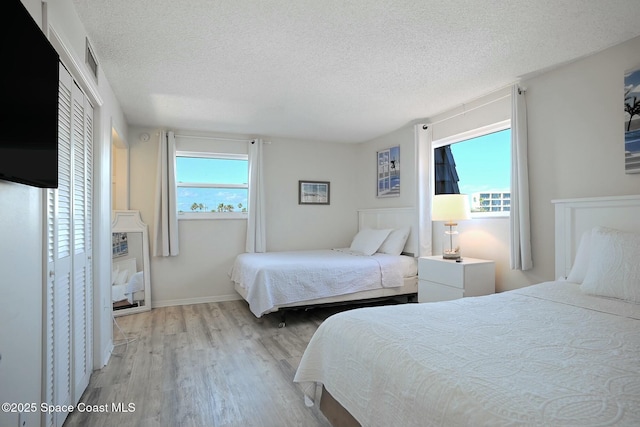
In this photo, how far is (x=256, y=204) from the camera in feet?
15.8

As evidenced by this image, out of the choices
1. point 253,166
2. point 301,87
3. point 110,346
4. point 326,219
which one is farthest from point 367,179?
point 110,346

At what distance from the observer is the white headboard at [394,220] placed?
4146 millimetres

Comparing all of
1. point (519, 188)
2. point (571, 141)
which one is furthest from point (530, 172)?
point (571, 141)

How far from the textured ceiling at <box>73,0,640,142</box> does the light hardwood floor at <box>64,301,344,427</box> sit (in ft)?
7.69

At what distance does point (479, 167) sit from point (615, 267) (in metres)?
1.97

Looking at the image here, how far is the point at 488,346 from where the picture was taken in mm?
1288

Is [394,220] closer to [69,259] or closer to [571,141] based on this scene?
[571,141]

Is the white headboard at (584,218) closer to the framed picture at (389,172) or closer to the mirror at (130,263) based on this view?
the framed picture at (389,172)

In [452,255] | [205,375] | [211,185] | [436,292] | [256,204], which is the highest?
[211,185]

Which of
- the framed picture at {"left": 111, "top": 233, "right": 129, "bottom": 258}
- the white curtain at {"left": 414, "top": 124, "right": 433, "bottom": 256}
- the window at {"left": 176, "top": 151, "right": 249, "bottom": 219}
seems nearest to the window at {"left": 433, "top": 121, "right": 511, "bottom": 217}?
the white curtain at {"left": 414, "top": 124, "right": 433, "bottom": 256}

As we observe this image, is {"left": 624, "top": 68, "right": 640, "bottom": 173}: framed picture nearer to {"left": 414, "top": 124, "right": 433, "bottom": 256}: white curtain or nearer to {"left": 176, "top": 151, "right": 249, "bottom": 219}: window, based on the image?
{"left": 414, "top": 124, "right": 433, "bottom": 256}: white curtain

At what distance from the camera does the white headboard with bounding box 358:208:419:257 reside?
13.6 feet

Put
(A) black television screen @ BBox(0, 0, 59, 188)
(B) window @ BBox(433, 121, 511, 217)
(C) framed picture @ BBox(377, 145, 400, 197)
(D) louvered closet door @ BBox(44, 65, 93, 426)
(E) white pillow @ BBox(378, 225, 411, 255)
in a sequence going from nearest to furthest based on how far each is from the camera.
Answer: (A) black television screen @ BBox(0, 0, 59, 188)
(D) louvered closet door @ BBox(44, 65, 93, 426)
(B) window @ BBox(433, 121, 511, 217)
(E) white pillow @ BBox(378, 225, 411, 255)
(C) framed picture @ BBox(377, 145, 400, 197)

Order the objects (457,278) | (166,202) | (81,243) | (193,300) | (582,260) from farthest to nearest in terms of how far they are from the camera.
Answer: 1. (193,300)
2. (166,202)
3. (457,278)
4. (582,260)
5. (81,243)
